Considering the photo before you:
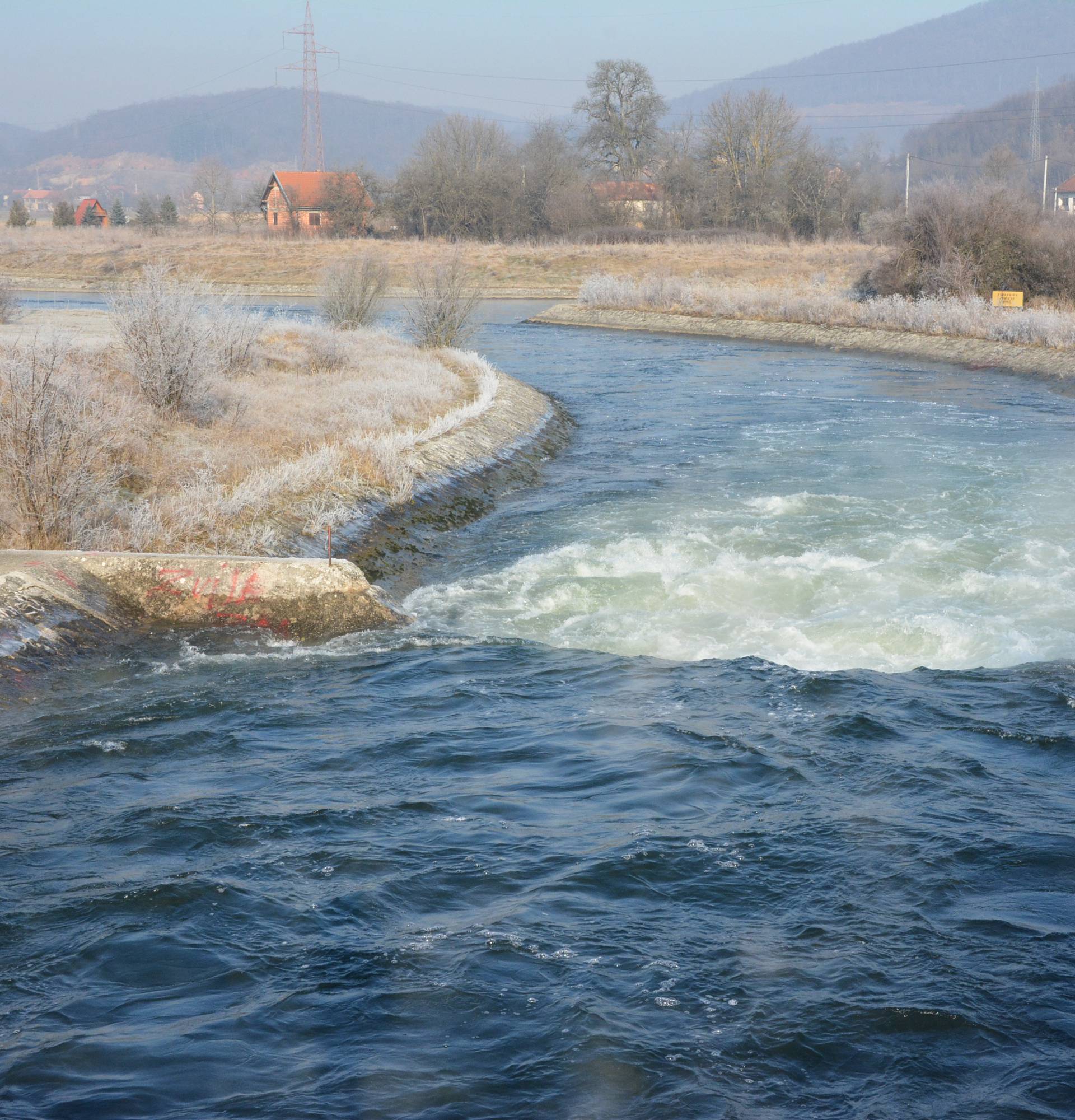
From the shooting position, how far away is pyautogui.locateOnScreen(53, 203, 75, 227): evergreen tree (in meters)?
87.0

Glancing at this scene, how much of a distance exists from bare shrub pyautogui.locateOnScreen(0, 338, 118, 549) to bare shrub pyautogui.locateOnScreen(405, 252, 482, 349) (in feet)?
52.8

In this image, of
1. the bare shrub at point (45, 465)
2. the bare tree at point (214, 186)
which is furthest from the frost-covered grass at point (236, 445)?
the bare tree at point (214, 186)

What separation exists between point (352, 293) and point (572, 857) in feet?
81.4

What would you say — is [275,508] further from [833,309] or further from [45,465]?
[833,309]

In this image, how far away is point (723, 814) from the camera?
677 cm

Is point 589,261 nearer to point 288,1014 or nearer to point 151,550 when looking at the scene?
point 151,550

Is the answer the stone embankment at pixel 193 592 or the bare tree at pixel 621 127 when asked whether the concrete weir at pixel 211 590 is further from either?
the bare tree at pixel 621 127

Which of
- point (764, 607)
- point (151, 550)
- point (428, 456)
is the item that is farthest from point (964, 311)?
point (151, 550)

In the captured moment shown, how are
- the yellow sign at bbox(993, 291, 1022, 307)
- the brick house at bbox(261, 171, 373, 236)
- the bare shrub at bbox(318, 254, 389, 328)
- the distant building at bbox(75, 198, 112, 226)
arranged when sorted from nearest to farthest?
the bare shrub at bbox(318, 254, 389, 328), the yellow sign at bbox(993, 291, 1022, 307), the brick house at bbox(261, 171, 373, 236), the distant building at bbox(75, 198, 112, 226)

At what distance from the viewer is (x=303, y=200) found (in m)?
84.6

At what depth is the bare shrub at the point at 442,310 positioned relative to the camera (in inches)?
1097

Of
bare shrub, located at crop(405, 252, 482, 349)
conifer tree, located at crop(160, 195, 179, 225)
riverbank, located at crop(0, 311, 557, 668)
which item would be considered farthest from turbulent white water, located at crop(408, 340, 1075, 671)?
conifer tree, located at crop(160, 195, 179, 225)

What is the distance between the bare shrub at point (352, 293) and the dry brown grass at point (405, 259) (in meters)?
22.6

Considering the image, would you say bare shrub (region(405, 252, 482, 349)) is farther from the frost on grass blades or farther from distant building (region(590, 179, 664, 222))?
distant building (region(590, 179, 664, 222))
